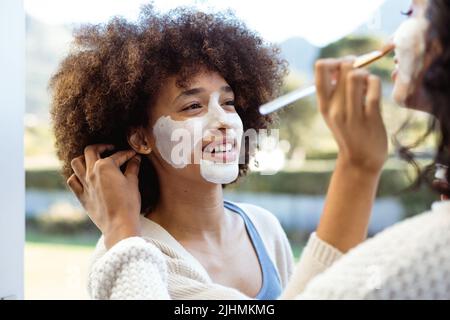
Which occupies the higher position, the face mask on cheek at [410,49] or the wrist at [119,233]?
the face mask on cheek at [410,49]

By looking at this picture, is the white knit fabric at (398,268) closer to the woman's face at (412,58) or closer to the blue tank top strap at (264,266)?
the woman's face at (412,58)

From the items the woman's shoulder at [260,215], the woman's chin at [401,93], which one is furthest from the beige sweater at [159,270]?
the woman's chin at [401,93]

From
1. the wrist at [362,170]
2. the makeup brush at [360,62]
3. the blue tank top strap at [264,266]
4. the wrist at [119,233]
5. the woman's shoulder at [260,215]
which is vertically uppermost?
the makeup brush at [360,62]

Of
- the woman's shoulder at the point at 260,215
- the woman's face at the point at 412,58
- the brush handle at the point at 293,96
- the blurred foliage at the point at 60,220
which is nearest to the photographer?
the woman's face at the point at 412,58

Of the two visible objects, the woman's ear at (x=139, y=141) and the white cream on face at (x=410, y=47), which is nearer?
the white cream on face at (x=410, y=47)

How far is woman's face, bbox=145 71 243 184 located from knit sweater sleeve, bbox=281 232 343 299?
Result: 0.29m

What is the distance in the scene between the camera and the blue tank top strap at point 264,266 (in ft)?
3.39

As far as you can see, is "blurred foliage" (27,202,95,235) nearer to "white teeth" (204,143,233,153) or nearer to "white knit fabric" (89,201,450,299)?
"white teeth" (204,143,233,153)

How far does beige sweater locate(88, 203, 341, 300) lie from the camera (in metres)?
0.79

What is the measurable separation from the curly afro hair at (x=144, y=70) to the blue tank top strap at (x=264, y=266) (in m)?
0.08

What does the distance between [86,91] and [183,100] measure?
18 centimetres

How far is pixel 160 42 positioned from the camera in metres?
1.04
